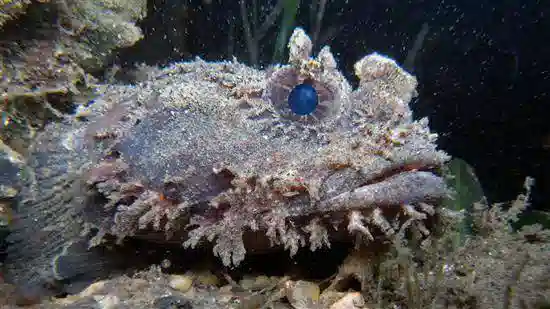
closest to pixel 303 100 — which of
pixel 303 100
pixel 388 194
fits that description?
pixel 303 100

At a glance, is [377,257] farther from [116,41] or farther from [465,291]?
[116,41]

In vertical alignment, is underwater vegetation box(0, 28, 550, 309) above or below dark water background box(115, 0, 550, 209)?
below

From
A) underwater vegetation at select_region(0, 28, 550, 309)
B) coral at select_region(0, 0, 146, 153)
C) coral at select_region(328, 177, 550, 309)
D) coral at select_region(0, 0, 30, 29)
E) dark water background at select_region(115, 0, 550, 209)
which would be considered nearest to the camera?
coral at select_region(328, 177, 550, 309)

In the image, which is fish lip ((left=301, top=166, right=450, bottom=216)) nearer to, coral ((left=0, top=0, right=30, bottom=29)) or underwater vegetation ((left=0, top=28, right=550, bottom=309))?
underwater vegetation ((left=0, top=28, right=550, bottom=309))

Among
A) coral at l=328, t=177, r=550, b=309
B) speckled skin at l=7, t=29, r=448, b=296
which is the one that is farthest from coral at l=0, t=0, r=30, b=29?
coral at l=328, t=177, r=550, b=309

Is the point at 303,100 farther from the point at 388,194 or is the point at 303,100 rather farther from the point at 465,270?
the point at 465,270
